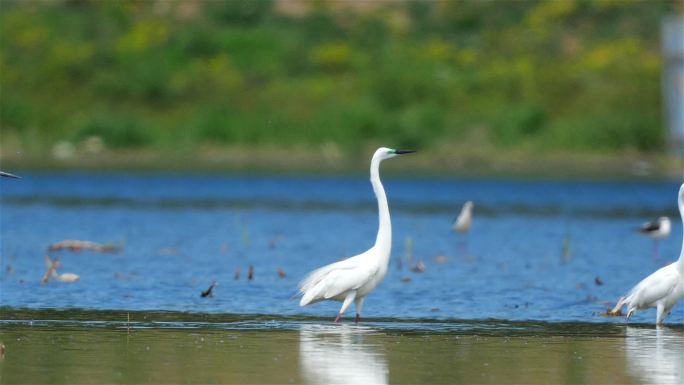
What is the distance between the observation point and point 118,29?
69562mm

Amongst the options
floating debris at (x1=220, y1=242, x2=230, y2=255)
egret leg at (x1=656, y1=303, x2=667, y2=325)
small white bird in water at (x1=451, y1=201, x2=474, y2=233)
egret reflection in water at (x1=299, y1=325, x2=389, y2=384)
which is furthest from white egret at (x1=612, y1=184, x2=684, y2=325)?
small white bird in water at (x1=451, y1=201, x2=474, y2=233)

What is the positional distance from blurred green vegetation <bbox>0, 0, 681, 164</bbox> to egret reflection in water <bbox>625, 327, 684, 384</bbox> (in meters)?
37.6

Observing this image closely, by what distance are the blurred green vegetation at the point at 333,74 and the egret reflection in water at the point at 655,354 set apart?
123 feet

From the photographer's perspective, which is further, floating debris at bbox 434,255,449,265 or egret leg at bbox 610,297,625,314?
floating debris at bbox 434,255,449,265

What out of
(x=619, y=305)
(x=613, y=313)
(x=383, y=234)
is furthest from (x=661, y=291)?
(x=383, y=234)

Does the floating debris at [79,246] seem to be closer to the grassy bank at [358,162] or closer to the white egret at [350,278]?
the white egret at [350,278]

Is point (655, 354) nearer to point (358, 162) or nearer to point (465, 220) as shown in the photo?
point (465, 220)

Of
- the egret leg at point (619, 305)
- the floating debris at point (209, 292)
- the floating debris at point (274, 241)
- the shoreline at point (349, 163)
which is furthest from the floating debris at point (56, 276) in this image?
the shoreline at point (349, 163)

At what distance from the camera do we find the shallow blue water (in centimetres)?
1667

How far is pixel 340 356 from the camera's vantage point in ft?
39.4

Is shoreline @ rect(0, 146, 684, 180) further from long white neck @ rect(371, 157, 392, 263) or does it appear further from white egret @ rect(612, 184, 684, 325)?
long white neck @ rect(371, 157, 392, 263)

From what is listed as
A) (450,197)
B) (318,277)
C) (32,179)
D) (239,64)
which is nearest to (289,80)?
(239,64)

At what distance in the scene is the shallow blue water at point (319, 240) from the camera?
54.7 ft

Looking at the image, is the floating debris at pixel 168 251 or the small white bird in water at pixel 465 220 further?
the small white bird in water at pixel 465 220
